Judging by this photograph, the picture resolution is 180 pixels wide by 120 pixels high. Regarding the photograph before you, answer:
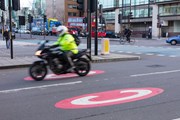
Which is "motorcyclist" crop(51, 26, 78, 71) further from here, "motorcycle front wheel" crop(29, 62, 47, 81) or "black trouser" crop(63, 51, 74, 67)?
"motorcycle front wheel" crop(29, 62, 47, 81)

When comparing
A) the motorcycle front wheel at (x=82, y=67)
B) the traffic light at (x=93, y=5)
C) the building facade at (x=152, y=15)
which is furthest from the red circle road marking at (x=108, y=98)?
the building facade at (x=152, y=15)

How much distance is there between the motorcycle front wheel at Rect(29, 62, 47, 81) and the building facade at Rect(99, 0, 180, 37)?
46333mm

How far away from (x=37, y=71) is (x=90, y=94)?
2748 millimetres

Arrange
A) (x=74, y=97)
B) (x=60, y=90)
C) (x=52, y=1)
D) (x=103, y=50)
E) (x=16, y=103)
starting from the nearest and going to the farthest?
1. (x=16, y=103)
2. (x=74, y=97)
3. (x=60, y=90)
4. (x=103, y=50)
5. (x=52, y=1)

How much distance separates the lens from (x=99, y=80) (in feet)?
30.8

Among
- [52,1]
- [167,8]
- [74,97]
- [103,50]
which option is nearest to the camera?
[74,97]

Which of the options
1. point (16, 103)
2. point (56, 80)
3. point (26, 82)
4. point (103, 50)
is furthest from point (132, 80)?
point (103, 50)

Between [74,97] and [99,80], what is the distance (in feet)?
8.04

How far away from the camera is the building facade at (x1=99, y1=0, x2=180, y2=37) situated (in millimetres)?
60734

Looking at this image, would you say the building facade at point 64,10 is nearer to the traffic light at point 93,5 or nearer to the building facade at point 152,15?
the building facade at point 152,15

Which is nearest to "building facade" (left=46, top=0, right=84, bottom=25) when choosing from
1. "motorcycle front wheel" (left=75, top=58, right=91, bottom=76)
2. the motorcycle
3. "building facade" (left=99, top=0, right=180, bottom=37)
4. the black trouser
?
"building facade" (left=99, top=0, right=180, bottom=37)

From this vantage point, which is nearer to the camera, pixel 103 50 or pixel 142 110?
pixel 142 110

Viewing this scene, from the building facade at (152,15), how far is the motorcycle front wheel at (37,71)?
46333mm

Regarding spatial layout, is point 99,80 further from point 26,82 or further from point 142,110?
point 142,110
